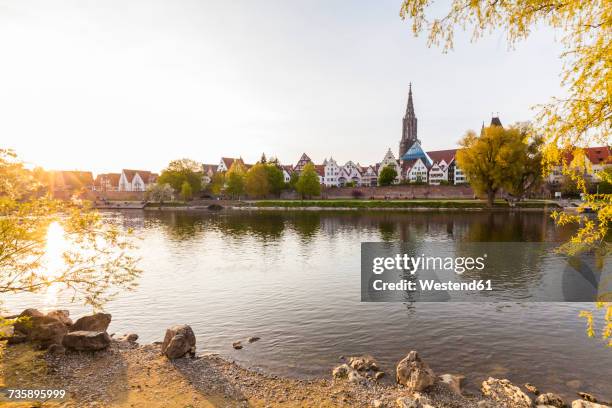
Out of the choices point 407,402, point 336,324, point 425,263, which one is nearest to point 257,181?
point 425,263

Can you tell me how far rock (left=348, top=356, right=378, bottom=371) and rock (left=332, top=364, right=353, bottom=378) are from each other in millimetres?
398

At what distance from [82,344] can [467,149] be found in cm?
7930

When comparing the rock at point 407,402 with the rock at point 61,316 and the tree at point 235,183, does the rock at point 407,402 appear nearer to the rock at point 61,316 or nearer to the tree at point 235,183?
the rock at point 61,316

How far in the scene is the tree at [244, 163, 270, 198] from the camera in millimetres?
121312

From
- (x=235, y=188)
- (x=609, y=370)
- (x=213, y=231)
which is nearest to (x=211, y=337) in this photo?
(x=609, y=370)

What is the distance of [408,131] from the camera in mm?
186750

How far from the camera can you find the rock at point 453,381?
36.2ft

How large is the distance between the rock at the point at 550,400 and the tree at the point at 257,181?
113656mm

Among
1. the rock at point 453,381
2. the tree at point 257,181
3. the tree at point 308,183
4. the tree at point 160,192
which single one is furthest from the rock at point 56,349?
the tree at point 160,192

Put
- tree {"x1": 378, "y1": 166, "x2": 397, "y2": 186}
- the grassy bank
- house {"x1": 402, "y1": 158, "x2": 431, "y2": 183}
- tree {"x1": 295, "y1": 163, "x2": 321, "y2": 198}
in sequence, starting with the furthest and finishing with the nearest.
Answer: house {"x1": 402, "y1": 158, "x2": 431, "y2": 183} < tree {"x1": 378, "y1": 166, "x2": 397, "y2": 186} < tree {"x1": 295, "y1": 163, "x2": 321, "y2": 198} < the grassy bank

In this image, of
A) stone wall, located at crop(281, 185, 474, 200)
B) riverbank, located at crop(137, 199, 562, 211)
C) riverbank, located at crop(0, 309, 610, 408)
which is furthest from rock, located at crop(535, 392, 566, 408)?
stone wall, located at crop(281, 185, 474, 200)

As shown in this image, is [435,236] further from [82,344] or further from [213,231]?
[82,344]

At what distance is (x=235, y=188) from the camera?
12306 centimetres

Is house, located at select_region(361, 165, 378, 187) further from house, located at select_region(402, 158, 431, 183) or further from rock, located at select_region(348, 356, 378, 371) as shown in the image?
rock, located at select_region(348, 356, 378, 371)
